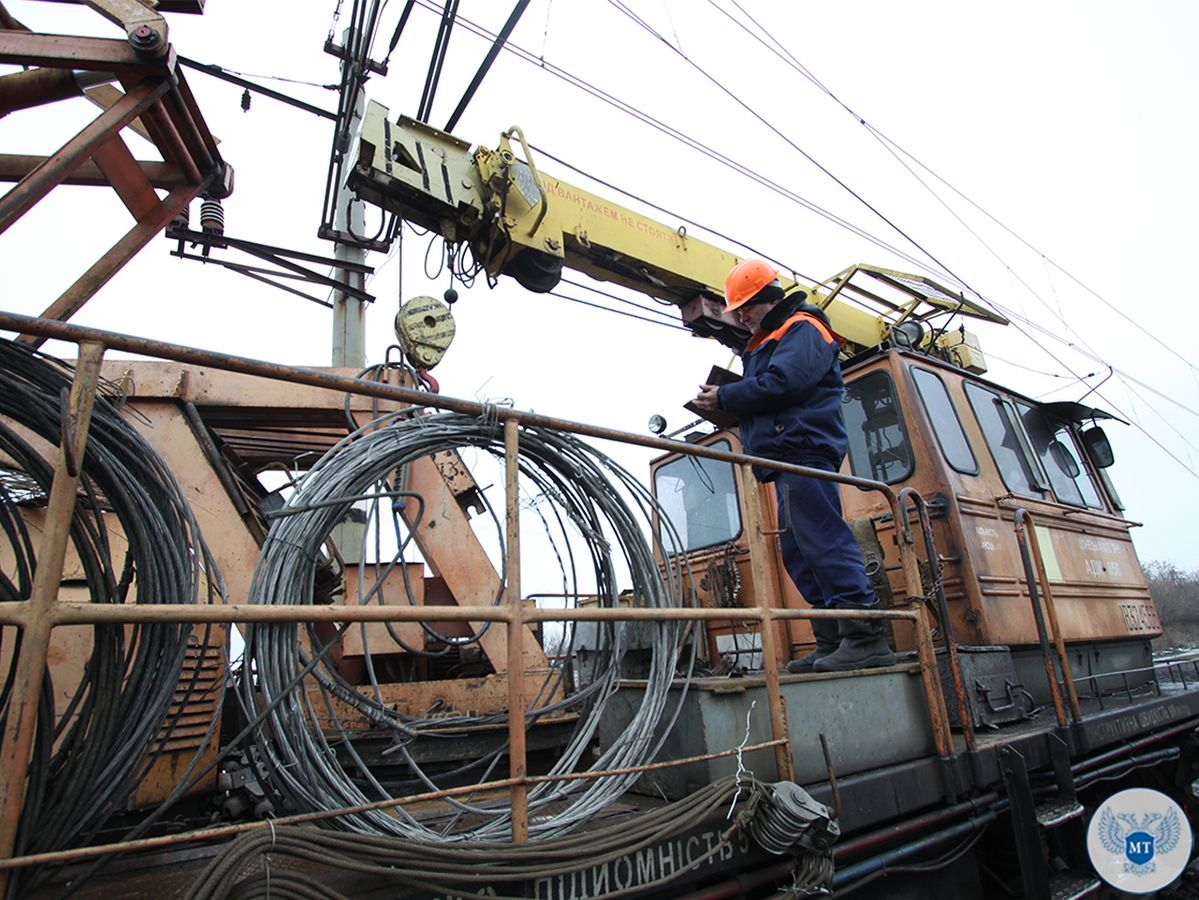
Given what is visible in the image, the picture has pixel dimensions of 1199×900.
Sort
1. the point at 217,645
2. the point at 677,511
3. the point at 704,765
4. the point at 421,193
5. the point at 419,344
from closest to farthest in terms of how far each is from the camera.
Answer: the point at 704,765
the point at 217,645
the point at 419,344
the point at 421,193
the point at 677,511

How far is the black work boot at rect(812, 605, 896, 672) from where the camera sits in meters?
2.93

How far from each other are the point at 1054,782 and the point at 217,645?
3.80 meters

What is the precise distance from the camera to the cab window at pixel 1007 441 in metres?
4.72

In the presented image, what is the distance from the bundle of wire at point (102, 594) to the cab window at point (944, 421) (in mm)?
3999

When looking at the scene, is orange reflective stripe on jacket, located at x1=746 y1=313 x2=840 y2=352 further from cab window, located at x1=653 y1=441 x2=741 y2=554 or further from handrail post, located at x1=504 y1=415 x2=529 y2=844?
handrail post, located at x1=504 y1=415 x2=529 y2=844

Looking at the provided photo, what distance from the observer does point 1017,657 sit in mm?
3973

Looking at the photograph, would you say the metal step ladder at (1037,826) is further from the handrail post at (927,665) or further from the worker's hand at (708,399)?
the worker's hand at (708,399)

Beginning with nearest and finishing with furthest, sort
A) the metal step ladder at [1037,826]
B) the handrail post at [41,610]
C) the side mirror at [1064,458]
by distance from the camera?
Result: 1. the handrail post at [41,610]
2. the metal step ladder at [1037,826]
3. the side mirror at [1064,458]

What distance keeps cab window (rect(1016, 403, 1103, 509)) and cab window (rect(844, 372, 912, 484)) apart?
1.53 metres

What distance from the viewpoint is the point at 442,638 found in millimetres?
2916

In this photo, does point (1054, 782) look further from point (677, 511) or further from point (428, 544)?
point (428, 544)

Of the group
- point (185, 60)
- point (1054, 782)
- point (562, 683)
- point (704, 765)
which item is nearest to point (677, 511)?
point (562, 683)

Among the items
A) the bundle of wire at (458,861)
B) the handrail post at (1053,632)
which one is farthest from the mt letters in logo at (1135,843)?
the bundle of wire at (458,861)

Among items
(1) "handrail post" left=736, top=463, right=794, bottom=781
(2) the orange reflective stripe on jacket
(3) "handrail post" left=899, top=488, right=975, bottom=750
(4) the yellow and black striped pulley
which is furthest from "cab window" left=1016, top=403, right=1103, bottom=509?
(4) the yellow and black striped pulley
